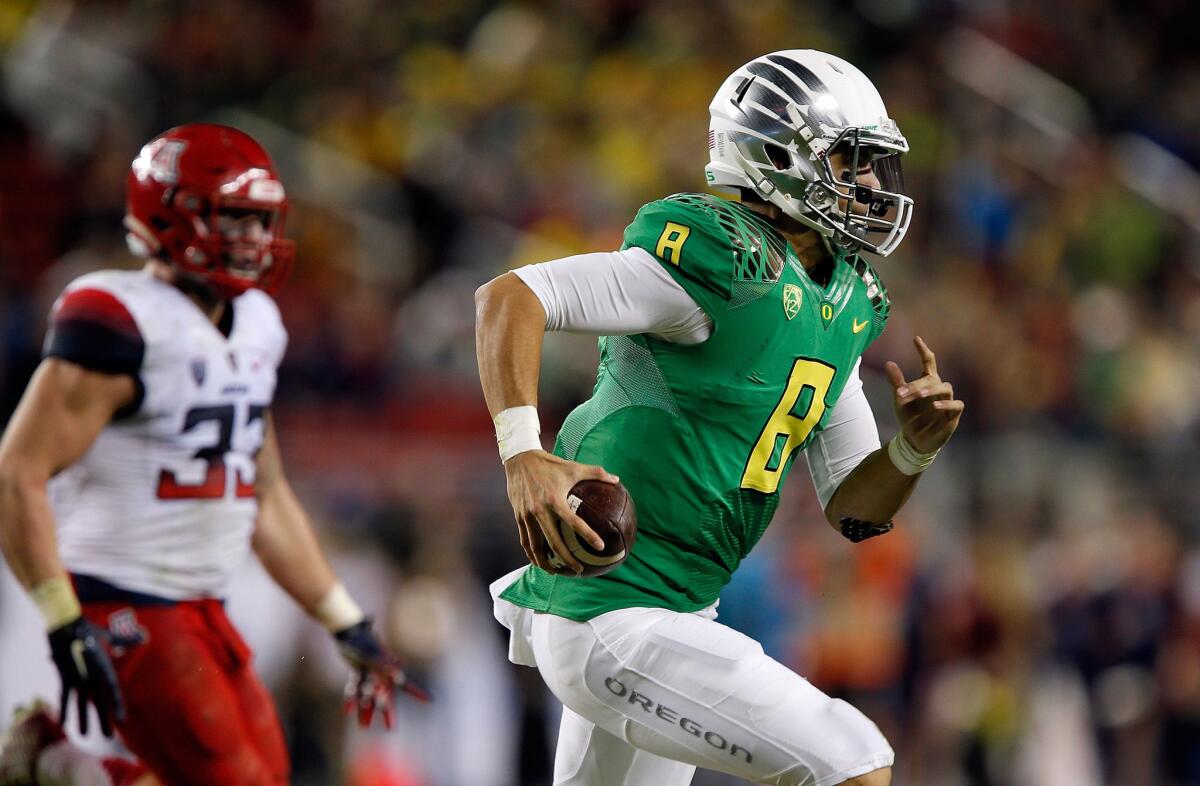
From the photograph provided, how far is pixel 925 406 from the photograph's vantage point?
11.2ft

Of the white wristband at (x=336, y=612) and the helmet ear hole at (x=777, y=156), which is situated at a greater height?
the helmet ear hole at (x=777, y=156)

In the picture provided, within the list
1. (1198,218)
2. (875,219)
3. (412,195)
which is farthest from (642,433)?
(1198,218)

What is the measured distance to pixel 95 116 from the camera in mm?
9109

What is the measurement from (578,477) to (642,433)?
0.43 meters

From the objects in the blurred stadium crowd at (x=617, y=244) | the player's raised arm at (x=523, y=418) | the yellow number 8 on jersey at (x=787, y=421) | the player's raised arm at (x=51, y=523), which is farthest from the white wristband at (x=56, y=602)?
the blurred stadium crowd at (x=617, y=244)

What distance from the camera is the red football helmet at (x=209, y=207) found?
4191 mm

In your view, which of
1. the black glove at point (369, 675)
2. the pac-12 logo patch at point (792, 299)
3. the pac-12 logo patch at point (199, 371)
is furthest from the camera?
the black glove at point (369, 675)

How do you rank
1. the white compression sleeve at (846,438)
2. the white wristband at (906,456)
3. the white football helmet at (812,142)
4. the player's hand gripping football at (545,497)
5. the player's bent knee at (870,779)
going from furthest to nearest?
the white compression sleeve at (846,438)
the white wristband at (906,456)
the white football helmet at (812,142)
the player's bent knee at (870,779)
the player's hand gripping football at (545,497)

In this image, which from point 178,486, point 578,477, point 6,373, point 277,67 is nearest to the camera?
point 578,477

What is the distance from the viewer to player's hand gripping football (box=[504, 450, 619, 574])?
2848 mm

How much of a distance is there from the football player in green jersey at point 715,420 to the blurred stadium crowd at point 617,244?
348 cm

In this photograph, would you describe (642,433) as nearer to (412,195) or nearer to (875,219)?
(875,219)

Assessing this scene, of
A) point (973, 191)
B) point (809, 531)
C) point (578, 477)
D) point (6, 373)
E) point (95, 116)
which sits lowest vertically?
point (809, 531)

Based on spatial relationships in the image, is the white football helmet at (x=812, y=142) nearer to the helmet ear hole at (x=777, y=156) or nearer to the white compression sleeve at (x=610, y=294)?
the helmet ear hole at (x=777, y=156)
